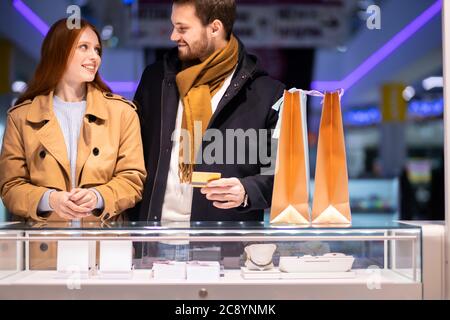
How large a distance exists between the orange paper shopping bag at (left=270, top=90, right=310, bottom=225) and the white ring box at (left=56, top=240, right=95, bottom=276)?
784mm

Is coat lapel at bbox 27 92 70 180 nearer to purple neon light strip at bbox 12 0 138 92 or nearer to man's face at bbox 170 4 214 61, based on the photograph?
purple neon light strip at bbox 12 0 138 92

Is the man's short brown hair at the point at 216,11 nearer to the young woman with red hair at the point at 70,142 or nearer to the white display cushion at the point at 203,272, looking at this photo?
the young woman with red hair at the point at 70,142

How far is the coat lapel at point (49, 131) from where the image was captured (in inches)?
113

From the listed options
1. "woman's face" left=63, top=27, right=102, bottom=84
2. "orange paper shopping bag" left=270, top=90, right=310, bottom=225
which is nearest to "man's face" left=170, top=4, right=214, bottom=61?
"woman's face" left=63, top=27, right=102, bottom=84

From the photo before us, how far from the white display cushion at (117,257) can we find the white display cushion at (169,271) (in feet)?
0.36

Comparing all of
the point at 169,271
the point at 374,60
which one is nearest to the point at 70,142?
the point at 169,271

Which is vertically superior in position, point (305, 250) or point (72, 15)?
point (72, 15)

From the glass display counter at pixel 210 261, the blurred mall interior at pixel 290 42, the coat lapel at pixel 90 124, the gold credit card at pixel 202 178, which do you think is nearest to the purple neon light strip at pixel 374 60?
the blurred mall interior at pixel 290 42

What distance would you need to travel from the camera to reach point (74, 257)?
2.45 meters

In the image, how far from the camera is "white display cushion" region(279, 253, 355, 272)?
246cm

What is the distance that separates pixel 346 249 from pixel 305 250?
17 cm

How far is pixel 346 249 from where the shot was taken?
8.10 ft
